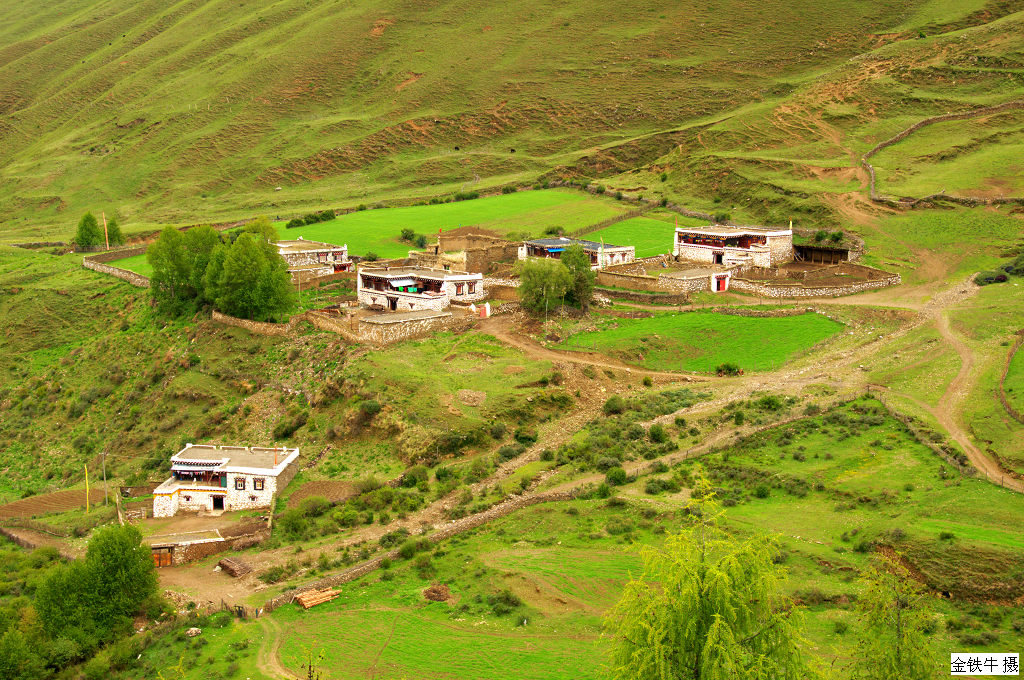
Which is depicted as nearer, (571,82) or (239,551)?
(239,551)

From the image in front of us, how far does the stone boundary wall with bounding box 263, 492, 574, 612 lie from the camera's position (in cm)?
3164

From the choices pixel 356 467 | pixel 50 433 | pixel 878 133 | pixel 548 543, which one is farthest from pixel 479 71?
pixel 548 543

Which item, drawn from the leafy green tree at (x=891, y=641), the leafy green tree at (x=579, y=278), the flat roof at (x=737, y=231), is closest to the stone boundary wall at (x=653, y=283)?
the leafy green tree at (x=579, y=278)

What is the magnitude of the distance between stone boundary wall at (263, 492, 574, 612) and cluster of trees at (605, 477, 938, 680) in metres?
15.5

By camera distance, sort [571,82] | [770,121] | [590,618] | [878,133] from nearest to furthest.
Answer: [590,618], [878,133], [770,121], [571,82]

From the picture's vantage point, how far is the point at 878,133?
95562 mm

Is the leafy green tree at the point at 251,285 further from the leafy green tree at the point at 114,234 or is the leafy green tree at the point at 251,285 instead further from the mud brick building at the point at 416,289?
the leafy green tree at the point at 114,234

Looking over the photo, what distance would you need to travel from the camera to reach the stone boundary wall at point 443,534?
31.6m

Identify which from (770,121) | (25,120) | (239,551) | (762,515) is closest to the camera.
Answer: (762,515)

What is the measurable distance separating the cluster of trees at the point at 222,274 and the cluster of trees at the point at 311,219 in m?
19.9

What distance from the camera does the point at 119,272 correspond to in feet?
254

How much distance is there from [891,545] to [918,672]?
37.5 ft

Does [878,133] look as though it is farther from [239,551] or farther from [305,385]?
[239,551]

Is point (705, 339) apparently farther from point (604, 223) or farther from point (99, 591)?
point (99, 591)
